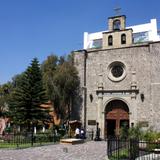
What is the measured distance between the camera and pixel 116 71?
1209 inches

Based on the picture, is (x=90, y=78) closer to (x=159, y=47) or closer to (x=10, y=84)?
(x=159, y=47)

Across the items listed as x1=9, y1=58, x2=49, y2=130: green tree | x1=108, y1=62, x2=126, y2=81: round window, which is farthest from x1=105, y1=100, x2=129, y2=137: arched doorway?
x1=9, y1=58, x2=49, y2=130: green tree

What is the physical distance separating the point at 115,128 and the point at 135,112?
3.26 metres

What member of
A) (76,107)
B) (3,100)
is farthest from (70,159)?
(3,100)

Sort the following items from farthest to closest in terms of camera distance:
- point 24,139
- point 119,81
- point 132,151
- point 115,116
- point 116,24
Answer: point 116,24, point 115,116, point 119,81, point 24,139, point 132,151

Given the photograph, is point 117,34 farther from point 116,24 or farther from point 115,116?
point 115,116

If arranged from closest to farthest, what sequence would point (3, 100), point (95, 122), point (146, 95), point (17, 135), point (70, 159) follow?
point (70, 159) → point (17, 135) → point (146, 95) → point (95, 122) → point (3, 100)

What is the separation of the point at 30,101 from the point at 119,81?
29.7ft

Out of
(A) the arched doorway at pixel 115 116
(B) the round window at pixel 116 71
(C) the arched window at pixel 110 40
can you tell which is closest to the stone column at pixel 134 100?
(A) the arched doorway at pixel 115 116

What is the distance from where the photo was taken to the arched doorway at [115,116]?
29812 mm

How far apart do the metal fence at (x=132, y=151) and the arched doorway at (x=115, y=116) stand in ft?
45.3

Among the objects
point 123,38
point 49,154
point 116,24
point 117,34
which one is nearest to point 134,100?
point 123,38

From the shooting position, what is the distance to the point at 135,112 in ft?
93.1

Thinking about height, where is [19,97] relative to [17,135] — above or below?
above
